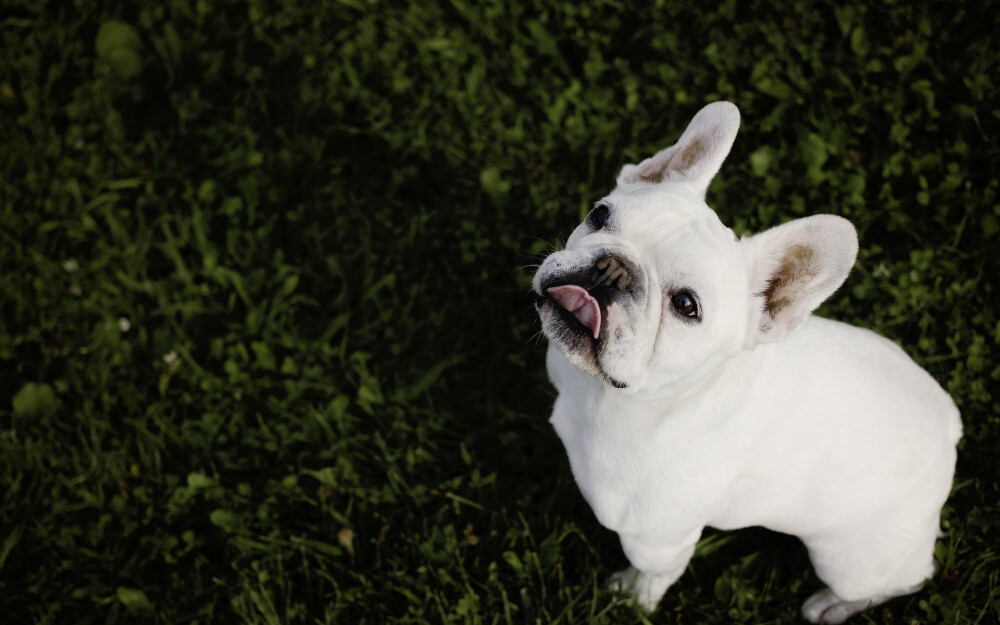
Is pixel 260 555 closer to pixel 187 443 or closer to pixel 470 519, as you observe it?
pixel 187 443

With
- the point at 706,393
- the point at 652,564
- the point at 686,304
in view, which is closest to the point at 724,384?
the point at 706,393

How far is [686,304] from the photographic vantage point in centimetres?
240

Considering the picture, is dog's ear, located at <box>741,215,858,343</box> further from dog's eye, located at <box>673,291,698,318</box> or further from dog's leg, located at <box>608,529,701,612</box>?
dog's leg, located at <box>608,529,701,612</box>

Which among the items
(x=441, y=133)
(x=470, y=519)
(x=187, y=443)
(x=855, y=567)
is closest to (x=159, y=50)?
(x=441, y=133)

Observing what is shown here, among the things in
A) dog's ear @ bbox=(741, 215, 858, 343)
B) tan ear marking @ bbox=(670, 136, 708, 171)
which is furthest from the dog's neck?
tan ear marking @ bbox=(670, 136, 708, 171)

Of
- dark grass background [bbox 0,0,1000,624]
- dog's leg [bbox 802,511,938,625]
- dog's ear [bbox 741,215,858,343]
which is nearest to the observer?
dog's ear [bbox 741,215,858,343]

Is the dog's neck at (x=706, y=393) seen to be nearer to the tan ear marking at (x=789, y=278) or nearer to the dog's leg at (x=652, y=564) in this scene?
the tan ear marking at (x=789, y=278)

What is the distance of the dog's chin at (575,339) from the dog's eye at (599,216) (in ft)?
1.14

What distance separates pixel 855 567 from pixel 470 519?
1823 mm

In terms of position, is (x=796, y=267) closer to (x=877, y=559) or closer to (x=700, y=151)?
(x=700, y=151)

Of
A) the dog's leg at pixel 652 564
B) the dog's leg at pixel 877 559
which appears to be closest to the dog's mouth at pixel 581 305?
the dog's leg at pixel 652 564

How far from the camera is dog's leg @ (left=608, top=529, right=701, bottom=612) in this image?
284cm

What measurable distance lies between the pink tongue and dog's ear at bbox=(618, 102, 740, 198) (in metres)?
0.62

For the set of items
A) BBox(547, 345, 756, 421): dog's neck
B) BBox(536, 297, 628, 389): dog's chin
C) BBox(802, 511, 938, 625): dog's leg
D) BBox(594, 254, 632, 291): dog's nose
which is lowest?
BBox(802, 511, 938, 625): dog's leg
